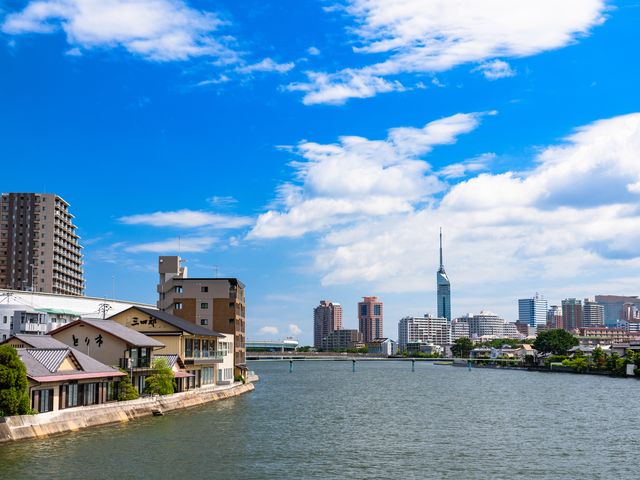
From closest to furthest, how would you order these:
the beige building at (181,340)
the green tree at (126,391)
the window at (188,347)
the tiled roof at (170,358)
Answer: the green tree at (126,391) < the tiled roof at (170,358) < the beige building at (181,340) < the window at (188,347)

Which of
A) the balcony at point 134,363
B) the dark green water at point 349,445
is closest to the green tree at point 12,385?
the dark green water at point 349,445

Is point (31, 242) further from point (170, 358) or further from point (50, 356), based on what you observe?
point (50, 356)

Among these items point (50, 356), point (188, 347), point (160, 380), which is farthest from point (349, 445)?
point (188, 347)

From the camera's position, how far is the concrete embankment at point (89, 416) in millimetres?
42375

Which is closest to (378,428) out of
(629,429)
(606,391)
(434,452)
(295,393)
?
(434,452)

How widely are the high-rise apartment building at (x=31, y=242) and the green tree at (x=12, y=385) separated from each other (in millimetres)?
123225

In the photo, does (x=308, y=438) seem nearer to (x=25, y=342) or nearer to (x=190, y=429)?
(x=190, y=429)

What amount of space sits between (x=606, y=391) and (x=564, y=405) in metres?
29.4

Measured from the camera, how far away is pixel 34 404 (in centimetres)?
4709

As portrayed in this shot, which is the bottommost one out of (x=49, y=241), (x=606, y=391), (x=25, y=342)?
(x=606, y=391)

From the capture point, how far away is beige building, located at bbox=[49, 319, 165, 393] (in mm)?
63688

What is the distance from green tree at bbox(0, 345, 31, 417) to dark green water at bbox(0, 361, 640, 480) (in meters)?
2.41

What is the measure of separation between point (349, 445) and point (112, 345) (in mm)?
26874

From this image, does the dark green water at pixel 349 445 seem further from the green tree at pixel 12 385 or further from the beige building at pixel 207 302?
the beige building at pixel 207 302
